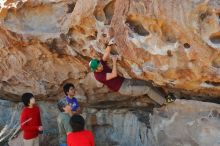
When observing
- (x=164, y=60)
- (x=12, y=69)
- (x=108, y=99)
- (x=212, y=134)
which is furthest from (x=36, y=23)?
(x=212, y=134)

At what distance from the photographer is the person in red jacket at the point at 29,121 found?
604 centimetres

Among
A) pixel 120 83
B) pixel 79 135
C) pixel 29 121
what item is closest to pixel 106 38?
pixel 120 83

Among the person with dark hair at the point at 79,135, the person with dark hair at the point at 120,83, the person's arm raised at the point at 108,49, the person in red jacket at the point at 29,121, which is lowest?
the person with dark hair at the point at 79,135

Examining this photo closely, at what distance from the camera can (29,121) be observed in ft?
19.9

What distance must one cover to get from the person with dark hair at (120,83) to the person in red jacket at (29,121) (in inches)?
40.2

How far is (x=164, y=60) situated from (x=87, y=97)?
197 cm

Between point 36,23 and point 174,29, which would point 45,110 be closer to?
point 36,23

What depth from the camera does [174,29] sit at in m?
5.00

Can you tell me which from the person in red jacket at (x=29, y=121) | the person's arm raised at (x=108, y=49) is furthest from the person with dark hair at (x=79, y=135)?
the person in red jacket at (x=29, y=121)

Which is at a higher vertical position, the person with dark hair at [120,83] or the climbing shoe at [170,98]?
the person with dark hair at [120,83]

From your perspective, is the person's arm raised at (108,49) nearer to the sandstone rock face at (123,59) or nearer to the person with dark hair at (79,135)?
the sandstone rock face at (123,59)

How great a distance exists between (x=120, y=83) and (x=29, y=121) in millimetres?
1275

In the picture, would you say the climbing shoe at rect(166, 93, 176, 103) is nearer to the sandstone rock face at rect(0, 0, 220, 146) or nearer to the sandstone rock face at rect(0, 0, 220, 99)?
the sandstone rock face at rect(0, 0, 220, 146)

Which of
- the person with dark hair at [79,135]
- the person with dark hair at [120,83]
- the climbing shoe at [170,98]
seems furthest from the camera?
the climbing shoe at [170,98]
